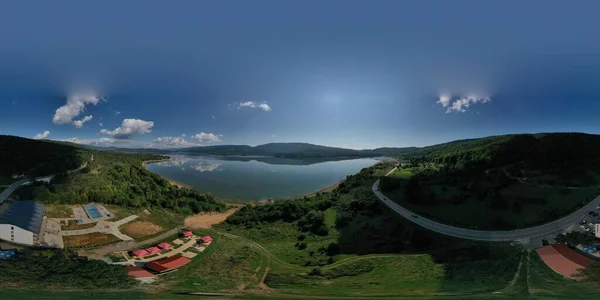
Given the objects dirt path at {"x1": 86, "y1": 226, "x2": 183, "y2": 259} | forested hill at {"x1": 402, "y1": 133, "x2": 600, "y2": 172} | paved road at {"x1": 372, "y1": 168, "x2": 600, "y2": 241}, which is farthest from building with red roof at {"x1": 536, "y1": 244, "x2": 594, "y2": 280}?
dirt path at {"x1": 86, "y1": 226, "x2": 183, "y2": 259}

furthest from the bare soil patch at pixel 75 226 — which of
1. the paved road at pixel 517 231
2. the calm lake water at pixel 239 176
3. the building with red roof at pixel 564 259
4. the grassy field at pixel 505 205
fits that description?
the building with red roof at pixel 564 259

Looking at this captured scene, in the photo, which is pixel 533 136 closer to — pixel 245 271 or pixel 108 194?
pixel 245 271

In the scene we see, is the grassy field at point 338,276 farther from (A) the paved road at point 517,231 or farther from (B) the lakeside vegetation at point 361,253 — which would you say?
(A) the paved road at point 517,231

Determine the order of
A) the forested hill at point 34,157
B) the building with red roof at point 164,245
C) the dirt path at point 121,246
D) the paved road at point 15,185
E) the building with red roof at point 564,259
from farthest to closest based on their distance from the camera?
the forested hill at point 34,157 → the paved road at point 15,185 → the building with red roof at point 164,245 → the dirt path at point 121,246 → the building with red roof at point 564,259

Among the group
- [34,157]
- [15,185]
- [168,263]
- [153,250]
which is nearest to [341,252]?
[168,263]

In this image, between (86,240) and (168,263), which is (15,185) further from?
(168,263)
